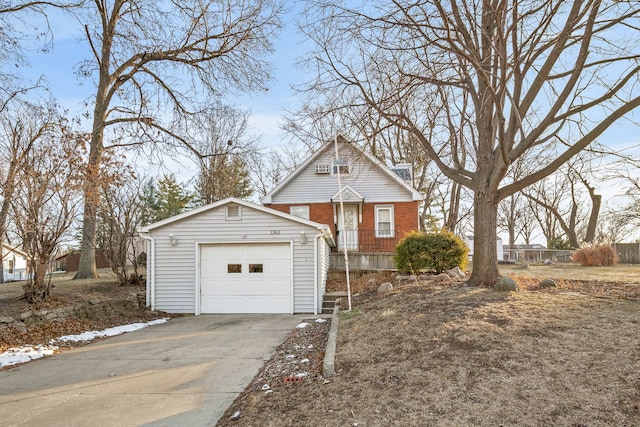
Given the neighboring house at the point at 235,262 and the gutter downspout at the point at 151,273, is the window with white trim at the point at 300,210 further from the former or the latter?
the gutter downspout at the point at 151,273

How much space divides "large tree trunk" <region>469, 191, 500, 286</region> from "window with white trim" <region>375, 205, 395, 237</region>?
978cm

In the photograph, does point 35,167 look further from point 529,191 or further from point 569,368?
point 529,191

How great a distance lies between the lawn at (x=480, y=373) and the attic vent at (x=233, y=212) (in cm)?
636

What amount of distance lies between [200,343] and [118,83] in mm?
12629

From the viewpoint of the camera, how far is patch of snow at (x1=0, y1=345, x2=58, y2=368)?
22.2 ft

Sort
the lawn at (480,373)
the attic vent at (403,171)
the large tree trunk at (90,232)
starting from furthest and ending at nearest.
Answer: the attic vent at (403,171) → the large tree trunk at (90,232) → the lawn at (480,373)

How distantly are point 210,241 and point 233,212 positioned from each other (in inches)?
42.0

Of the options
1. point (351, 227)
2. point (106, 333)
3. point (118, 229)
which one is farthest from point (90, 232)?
point (351, 227)

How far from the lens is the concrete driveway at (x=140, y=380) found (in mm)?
4414

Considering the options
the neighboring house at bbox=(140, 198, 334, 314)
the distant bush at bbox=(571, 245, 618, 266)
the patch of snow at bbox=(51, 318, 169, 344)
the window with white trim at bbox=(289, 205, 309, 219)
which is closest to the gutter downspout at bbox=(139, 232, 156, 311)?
the neighboring house at bbox=(140, 198, 334, 314)

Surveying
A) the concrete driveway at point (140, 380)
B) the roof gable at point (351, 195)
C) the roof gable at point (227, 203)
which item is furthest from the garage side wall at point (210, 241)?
the roof gable at point (351, 195)

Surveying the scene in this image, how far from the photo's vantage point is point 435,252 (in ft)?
40.0

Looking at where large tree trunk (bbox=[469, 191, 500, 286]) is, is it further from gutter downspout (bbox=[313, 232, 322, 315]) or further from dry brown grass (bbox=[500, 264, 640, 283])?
gutter downspout (bbox=[313, 232, 322, 315])

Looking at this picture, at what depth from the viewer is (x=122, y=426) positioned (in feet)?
13.5
